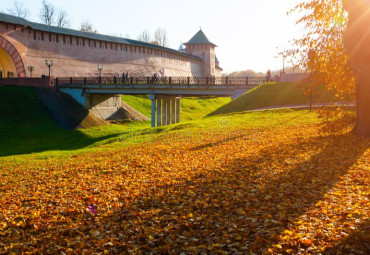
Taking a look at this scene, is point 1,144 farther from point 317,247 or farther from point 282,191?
point 317,247

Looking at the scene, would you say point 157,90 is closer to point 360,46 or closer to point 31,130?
point 31,130

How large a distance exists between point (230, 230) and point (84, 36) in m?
49.2

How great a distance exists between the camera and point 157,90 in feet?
121

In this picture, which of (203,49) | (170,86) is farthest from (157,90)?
(203,49)

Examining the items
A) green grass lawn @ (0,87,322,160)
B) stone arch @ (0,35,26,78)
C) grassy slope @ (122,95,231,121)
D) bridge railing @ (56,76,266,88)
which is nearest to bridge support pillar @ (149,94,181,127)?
bridge railing @ (56,76,266,88)

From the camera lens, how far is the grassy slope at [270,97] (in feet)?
108

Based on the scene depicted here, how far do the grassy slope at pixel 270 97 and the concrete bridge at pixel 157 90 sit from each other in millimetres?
1208

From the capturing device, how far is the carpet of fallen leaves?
222 inches

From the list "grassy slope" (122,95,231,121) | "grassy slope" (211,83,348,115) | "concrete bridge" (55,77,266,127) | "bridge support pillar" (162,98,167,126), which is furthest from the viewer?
"grassy slope" (122,95,231,121)

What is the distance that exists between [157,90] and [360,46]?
26552 millimetres

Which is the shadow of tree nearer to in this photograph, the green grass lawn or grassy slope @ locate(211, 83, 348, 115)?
the green grass lawn

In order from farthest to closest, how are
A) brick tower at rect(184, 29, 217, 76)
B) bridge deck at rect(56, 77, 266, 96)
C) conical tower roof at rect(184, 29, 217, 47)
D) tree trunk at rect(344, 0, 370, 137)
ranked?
brick tower at rect(184, 29, 217, 76) < conical tower roof at rect(184, 29, 217, 47) < bridge deck at rect(56, 77, 266, 96) < tree trunk at rect(344, 0, 370, 137)

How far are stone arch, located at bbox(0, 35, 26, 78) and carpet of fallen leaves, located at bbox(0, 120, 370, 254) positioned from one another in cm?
3473

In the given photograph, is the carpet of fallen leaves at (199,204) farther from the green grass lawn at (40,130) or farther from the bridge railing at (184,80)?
the bridge railing at (184,80)
